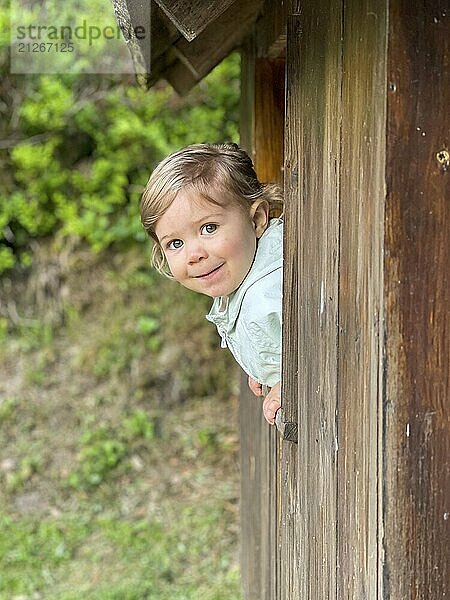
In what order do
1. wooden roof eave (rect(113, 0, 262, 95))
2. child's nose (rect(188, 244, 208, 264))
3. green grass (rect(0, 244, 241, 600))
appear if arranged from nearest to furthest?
child's nose (rect(188, 244, 208, 264)) → wooden roof eave (rect(113, 0, 262, 95)) → green grass (rect(0, 244, 241, 600))

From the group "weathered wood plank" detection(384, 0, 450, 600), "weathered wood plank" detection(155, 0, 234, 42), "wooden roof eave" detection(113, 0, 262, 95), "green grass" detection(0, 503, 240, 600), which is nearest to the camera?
"weathered wood plank" detection(384, 0, 450, 600)

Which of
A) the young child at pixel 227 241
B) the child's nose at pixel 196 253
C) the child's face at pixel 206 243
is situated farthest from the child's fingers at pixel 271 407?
the child's nose at pixel 196 253

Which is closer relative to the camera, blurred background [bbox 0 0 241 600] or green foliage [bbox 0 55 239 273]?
blurred background [bbox 0 0 241 600]

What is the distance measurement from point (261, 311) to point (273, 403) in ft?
0.83

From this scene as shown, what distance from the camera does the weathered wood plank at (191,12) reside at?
1.94m

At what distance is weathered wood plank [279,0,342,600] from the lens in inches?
80.0

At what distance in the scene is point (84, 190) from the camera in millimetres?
8484

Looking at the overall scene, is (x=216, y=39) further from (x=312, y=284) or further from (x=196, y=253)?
(x=312, y=284)

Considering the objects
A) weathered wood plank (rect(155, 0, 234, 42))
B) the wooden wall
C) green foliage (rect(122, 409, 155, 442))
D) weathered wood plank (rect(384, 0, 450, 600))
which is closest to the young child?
the wooden wall

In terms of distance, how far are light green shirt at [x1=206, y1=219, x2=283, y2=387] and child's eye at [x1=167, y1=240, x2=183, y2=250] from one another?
0.20m

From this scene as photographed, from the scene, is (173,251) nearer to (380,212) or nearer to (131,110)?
(380,212)

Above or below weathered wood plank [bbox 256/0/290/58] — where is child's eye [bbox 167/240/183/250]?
below

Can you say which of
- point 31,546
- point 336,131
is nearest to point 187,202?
point 336,131

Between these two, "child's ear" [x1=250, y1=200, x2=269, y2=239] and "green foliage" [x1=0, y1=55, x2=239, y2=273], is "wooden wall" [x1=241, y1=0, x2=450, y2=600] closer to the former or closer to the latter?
"child's ear" [x1=250, y1=200, x2=269, y2=239]
